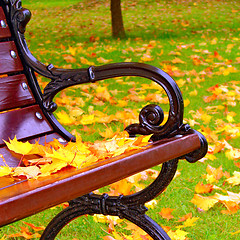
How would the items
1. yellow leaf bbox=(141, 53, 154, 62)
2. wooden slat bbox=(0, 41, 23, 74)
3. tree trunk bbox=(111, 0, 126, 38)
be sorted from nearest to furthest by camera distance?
1. wooden slat bbox=(0, 41, 23, 74)
2. yellow leaf bbox=(141, 53, 154, 62)
3. tree trunk bbox=(111, 0, 126, 38)

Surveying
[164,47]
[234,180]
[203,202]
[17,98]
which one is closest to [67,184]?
[17,98]

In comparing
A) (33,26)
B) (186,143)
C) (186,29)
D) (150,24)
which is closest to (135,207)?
(186,143)

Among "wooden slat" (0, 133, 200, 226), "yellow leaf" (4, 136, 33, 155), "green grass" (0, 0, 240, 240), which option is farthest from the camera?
"green grass" (0, 0, 240, 240)

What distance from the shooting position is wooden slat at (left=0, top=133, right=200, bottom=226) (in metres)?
0.91

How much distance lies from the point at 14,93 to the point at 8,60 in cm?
15

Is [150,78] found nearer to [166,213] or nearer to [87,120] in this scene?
[166,213]

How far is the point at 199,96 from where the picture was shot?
13.2ft

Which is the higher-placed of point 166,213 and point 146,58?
point 166,213

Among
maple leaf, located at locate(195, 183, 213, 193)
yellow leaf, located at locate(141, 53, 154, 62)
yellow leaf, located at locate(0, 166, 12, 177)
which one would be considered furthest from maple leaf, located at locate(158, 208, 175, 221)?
yellow leaf, located at locate(141, 53, 154, 62)

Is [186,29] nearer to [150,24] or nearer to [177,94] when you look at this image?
[150,24]

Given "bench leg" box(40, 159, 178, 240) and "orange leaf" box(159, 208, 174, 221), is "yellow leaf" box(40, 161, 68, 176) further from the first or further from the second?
"orange leaf" box(159, 208, 174, 221)

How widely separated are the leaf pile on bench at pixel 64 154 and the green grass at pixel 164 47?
0.70 meters

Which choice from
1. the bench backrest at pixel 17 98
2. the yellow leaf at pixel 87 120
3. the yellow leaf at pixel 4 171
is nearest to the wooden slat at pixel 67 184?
the yellow leaf at pixel 4 171

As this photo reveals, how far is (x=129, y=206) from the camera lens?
A: 1.57 meters
